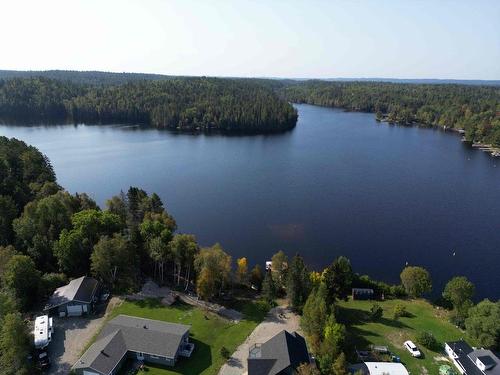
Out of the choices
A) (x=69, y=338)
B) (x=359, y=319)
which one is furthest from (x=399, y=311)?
(x=69, y=338)

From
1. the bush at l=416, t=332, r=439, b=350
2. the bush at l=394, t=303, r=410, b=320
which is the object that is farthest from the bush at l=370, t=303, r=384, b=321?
the bush at l=416, t=332, r=439, b=350

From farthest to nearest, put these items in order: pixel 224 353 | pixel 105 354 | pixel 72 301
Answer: pixel 72 301
pixel 224 353
pixel 105 354

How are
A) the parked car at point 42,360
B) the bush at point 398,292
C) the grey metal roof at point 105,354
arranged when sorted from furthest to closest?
the bush at point 398,292, the parked car at point 42,360, the grey metal roof at point 105,354

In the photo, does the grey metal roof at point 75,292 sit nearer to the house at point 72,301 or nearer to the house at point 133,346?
the house at point 72,301

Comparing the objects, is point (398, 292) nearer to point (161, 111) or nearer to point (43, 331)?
point (43, 331)

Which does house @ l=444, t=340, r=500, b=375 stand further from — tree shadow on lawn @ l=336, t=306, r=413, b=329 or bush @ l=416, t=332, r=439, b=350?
tree shadow on lawn @ l=336, t=306, r=413, b=329

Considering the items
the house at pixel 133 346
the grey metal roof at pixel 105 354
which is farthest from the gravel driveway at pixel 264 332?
the grey metal roof at pixel 105 354

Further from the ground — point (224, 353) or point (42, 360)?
Answer: point (224, 353)

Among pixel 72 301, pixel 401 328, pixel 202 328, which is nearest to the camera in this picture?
pixel 202 328
